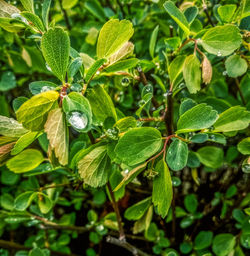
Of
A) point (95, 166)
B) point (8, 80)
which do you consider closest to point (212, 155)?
point (95, 166)

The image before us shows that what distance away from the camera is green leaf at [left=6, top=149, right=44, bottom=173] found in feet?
2.36

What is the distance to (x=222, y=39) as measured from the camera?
2.00 ft

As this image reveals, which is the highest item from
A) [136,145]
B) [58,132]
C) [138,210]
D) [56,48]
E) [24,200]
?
[56,48]

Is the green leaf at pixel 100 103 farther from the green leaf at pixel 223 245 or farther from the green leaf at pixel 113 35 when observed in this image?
the green leaf at pixel 223 245

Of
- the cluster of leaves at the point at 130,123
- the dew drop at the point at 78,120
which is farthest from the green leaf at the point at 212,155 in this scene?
the dew drop at the point at 78,120

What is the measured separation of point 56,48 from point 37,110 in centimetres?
12

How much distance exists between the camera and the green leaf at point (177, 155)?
58 cm

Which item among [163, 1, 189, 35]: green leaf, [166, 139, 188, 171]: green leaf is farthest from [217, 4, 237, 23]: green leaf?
[166, 139, 188, 171]: green leaf

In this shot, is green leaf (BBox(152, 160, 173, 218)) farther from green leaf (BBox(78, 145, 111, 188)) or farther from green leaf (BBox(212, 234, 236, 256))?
green leaf (BBox(212, 234, 236, 256))

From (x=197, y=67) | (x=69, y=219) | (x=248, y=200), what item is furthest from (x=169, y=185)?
(x=69, y=219)

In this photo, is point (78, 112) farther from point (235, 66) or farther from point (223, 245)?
point (223, 245)

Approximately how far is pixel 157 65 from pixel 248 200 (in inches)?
21.3

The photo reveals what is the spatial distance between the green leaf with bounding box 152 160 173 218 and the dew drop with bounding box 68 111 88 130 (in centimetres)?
22

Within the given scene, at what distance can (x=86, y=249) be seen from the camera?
48.8 inches
